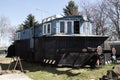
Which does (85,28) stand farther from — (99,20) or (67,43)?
(99,20)

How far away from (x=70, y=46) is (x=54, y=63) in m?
1.97

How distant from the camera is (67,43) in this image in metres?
21.8

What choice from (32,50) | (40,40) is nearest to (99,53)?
(40,40)

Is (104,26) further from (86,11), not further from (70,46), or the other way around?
(70,46)

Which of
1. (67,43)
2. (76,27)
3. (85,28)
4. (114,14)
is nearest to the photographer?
(67,43)

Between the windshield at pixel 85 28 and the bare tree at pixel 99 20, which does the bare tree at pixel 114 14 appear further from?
the windshield at pixel 85 28

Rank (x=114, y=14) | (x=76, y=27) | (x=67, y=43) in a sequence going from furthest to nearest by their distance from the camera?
1. (x=114, y=14)
2. (x=76, y=27)
3. (x=67, y=43)

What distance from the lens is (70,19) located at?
23812 millimetres

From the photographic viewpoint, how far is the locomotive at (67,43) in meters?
21.1

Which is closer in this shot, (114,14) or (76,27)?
(76,27)

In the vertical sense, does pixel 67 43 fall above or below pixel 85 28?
below

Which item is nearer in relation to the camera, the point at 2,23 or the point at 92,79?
the point at 92,79

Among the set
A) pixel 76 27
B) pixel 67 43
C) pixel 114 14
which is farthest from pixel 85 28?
pixel 114 14

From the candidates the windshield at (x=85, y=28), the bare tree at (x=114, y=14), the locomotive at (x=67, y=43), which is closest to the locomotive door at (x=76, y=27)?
the locomotive at (x=67, y=43)
